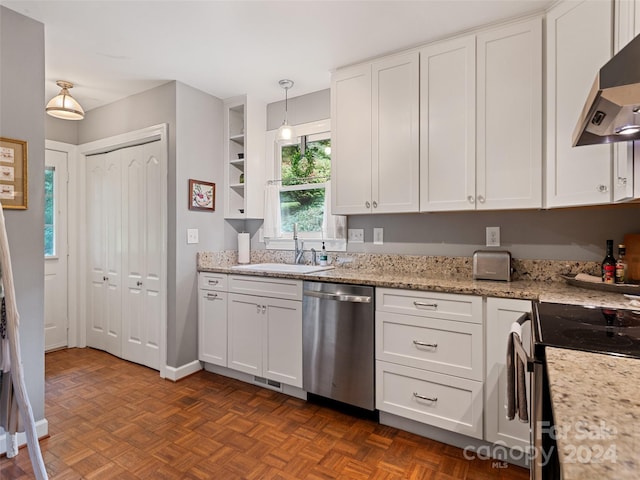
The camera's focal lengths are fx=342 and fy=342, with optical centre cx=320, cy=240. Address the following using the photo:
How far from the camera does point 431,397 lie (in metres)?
2.00

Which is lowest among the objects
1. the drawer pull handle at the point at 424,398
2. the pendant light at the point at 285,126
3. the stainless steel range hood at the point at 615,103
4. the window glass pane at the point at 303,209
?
the drawer pull handle at the point at 424,398

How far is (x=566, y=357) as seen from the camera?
2.71 feet

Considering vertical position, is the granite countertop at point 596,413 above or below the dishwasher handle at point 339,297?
above

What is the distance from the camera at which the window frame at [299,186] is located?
120 inches

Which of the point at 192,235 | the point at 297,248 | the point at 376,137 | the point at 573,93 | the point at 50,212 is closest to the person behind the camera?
the point at 573,93

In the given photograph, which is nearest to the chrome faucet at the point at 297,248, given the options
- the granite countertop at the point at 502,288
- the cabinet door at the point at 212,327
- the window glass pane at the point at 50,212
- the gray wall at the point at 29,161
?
the granite countertop at the point at 502,288

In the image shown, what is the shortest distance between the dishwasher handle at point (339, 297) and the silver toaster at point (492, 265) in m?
0.73

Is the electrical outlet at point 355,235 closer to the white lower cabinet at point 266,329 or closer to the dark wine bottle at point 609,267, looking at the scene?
the white lower cabinet at point 266,329

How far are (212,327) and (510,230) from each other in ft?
8.09

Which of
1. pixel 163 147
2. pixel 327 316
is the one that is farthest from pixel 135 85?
pixel 327 316

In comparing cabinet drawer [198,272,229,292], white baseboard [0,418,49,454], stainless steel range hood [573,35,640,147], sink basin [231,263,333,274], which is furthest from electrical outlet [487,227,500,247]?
white baseboard [0,418,49,454]

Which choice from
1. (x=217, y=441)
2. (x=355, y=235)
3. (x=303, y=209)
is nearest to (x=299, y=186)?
(x=303, y=209)

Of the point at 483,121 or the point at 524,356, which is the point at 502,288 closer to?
the point at 524,356

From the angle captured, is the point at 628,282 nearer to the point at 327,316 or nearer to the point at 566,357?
the point at 566,357
